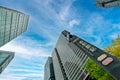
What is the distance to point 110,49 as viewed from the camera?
3728cm

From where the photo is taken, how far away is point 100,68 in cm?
3177

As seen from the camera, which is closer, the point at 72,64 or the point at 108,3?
the point at 108,3

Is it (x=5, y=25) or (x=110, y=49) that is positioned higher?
(x=110, y=49)

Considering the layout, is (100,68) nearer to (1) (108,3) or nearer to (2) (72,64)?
(1) (108,3)

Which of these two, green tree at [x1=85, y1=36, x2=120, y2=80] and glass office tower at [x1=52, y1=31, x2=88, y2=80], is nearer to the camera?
green tree at [x1=85, y1=36, x2=120, y2=80]

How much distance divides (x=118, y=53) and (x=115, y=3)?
491 inches

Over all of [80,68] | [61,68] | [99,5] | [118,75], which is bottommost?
[61,68]

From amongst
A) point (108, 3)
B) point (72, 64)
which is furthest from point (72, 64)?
point (108, 3)

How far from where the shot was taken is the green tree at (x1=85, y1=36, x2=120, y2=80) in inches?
1223

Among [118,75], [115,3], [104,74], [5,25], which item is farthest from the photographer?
[5,25]

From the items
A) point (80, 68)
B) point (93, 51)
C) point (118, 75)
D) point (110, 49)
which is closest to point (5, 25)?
point (80, 68)

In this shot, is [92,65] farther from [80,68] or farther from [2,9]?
[80,68]

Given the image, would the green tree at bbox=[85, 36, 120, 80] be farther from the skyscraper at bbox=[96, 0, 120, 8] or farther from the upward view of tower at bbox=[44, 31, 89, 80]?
the upward view of tower at bbox=[44, 31, 89, 80]

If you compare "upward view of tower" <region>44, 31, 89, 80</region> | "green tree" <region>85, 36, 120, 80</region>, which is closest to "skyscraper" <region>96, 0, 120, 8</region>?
"green tree" <region>85, 36, 120, 80</region>
